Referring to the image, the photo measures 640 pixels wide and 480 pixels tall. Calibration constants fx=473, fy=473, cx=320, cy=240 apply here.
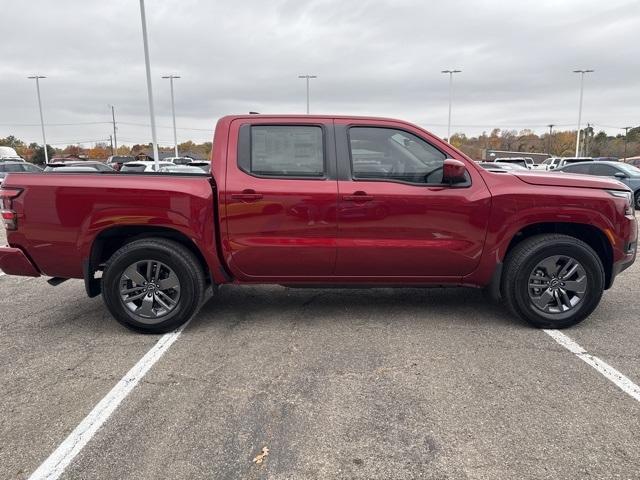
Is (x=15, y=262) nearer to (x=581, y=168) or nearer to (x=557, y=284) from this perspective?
(x=557, y=284)

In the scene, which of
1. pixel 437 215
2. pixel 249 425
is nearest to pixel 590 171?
pixel 437 215

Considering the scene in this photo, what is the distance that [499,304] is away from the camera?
498 centimetres

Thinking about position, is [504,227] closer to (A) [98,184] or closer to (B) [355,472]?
(B) [355,472]

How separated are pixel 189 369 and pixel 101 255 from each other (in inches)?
60.8

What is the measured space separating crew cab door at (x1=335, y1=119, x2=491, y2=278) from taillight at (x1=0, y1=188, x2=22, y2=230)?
2765 millimetres

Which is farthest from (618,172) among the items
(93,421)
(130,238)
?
(93,421)

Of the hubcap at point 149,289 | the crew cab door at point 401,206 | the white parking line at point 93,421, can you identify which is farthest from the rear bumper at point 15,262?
the crew cab door at point 401,206

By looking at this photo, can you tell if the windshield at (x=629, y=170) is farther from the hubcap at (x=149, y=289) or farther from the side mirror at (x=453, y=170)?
the hubcap at (x=149, y=289)

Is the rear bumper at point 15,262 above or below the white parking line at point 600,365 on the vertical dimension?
above

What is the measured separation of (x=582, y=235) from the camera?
4371mm

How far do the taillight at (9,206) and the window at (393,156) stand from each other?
2.90 m

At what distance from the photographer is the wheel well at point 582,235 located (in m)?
4.26

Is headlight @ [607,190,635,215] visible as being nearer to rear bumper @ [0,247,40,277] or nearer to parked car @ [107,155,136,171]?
rear bumper @ [0,247,40,277]

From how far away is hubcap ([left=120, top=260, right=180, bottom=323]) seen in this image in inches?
161
